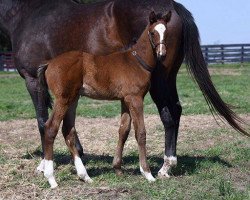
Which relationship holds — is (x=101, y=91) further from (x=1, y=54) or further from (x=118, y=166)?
(x=1, y=54)

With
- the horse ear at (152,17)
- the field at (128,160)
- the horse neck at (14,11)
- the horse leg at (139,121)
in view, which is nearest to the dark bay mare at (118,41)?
the horse neck at (14,11)

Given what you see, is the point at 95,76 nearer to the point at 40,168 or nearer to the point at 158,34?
the point at 158,34

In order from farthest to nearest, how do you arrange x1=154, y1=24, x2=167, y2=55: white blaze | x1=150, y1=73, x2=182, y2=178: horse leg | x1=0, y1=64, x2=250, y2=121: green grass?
x1=0, y1=64, x2=250, y2=121: green grass < x1=150, y1=73, x2=182, y2=178: horse leg < x1=154, y1=24, x2=167, y2=55: white blaze

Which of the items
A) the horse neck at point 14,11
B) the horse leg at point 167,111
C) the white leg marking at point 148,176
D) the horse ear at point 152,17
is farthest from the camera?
the horse neck at point 14,11

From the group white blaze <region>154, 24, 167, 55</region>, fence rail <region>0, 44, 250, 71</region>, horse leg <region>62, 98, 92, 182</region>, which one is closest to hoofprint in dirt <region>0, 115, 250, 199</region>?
horse leg <region>62, 98, 92, 182</region>

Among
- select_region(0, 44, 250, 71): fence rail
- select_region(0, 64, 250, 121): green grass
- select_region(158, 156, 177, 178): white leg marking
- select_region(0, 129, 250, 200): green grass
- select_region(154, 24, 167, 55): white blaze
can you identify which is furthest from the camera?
select_region(0, 44, 250, 71): fence rail

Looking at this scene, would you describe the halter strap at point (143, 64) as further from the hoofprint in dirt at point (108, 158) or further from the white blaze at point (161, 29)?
the hoofprint in dirt at point (108, 158)

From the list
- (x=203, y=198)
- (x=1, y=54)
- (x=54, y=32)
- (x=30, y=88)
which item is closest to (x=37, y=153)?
(x=30, y=88)

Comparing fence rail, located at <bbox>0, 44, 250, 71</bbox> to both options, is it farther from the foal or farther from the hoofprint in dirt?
the foal

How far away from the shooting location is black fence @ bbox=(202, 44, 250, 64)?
3366cm

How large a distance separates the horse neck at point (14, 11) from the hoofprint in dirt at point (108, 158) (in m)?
1.75

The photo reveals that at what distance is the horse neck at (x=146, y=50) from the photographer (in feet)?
18.2

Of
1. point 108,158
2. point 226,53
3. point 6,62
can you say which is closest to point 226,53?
point 226,53

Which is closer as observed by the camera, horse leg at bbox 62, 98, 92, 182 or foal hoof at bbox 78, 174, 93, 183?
foal hoof at bbox 78, 174, 93, 183
